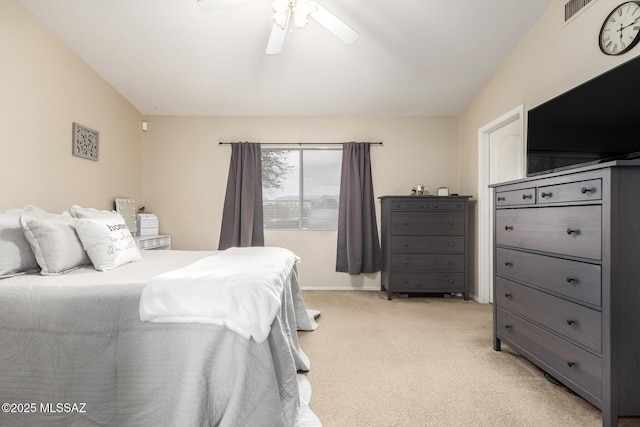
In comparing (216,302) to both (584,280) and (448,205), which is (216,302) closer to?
(584,280)

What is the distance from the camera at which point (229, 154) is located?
4.23 m

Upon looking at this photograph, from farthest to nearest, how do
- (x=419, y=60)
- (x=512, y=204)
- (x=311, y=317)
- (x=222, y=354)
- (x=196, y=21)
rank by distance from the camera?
(x=419, y=60) < (x=311, y=317) < (x=196, y=21) < (x=512, y=204) < (x=222, y=354)

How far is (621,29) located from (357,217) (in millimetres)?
2794

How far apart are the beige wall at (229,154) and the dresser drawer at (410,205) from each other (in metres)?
0.57

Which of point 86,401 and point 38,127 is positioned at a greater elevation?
point 38,127

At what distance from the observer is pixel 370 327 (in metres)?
2.79

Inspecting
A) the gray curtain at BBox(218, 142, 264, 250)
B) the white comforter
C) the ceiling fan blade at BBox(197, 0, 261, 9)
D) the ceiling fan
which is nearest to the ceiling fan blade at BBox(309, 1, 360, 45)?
the ceiling fan

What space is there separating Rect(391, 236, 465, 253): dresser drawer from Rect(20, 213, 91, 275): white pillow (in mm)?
2983

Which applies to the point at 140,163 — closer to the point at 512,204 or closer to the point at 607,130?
the point at 512,204

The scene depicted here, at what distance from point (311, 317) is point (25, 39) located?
10.9 ft

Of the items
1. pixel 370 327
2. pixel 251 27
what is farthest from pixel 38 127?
pixel 370 327

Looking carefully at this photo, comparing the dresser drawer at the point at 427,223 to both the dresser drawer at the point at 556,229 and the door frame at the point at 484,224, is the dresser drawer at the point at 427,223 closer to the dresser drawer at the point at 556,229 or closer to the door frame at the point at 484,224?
the door frame at the point at 484,224

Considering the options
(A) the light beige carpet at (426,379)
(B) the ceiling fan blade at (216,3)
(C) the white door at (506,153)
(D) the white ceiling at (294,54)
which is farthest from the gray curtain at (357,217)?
(B) the ceiling fan blade at (216,3)

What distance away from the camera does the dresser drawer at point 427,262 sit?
3668mm
